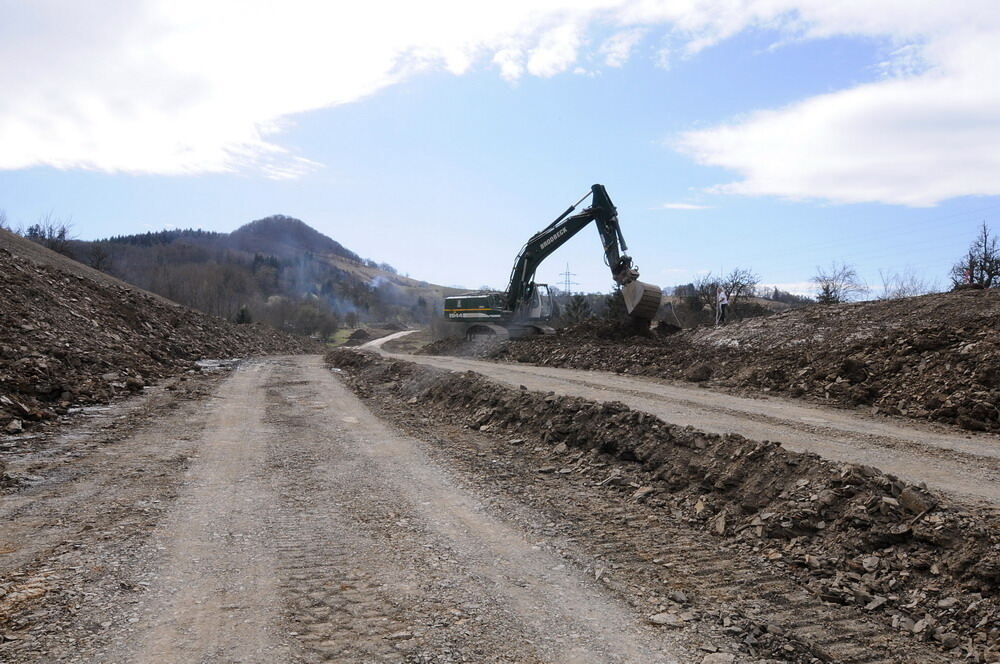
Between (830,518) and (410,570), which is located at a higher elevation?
(830,518)

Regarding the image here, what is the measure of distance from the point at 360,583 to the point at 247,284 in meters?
114

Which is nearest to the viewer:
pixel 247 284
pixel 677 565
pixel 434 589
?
pixel 434 589

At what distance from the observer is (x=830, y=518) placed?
550 cm

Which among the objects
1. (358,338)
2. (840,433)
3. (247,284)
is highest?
(247,284)

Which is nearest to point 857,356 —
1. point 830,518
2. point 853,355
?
point 853,355

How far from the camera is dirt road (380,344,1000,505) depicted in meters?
6.86

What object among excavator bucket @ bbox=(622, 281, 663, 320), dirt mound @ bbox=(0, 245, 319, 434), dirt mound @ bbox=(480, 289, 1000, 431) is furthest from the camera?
excavator bucket @ bbox=(622, 281, 663, 320)

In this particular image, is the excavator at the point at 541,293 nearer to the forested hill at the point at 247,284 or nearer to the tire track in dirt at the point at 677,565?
the tire track in dirt at the point at 677,565

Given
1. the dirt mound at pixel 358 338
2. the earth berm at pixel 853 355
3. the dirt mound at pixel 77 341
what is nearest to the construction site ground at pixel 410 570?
the earth berm at pixel 853 355

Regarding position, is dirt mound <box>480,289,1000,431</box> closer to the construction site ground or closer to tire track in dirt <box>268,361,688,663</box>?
the construction site ground

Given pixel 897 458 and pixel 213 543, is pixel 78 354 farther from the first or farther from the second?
pixel 897 458

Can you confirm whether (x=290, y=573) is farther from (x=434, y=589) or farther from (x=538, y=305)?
Answer: (x=538, y=305)

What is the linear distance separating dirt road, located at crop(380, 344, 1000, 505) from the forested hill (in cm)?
4721

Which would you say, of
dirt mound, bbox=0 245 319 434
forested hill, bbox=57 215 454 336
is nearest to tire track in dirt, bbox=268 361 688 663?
dirt mound, bbox=0 245 319 434
